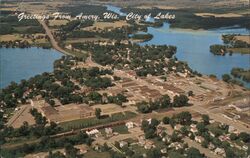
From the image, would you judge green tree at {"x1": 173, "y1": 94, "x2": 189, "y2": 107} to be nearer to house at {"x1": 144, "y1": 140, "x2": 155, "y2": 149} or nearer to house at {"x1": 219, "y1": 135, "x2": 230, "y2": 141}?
house at {"x1": 219, "y1": 135, "x2": 230, "y2": 141}

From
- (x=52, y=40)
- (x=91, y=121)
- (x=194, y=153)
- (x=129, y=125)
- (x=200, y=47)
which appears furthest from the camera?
(x=52, y=40)

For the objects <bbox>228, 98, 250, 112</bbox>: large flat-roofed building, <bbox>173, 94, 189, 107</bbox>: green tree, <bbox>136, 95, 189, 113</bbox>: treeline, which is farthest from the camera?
<bbox>173, 94, 189, 107</bbox>: green tree

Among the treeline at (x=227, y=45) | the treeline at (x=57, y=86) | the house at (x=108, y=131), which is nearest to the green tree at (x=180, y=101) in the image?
the treeline at (x=57, y=86)

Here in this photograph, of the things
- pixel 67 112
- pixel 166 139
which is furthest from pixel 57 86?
pixel 166 139

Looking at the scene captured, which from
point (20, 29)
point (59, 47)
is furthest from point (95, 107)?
point (20, 29)

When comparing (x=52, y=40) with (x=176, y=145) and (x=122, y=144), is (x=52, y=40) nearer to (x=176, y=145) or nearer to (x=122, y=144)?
(x=122, y=144)

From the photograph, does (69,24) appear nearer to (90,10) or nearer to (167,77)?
(90,10)

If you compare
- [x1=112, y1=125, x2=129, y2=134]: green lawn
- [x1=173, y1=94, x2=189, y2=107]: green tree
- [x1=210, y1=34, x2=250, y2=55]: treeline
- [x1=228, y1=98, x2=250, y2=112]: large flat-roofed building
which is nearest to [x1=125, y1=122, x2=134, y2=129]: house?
[x1=112, y1=125, x2=129, y2=134]: green lawn
